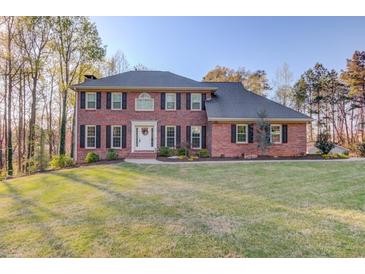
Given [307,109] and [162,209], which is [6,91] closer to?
[162,209]

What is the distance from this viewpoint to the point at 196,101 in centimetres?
1605

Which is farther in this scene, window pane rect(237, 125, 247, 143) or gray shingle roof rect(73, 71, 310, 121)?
gray shingle roof rect(73, 71, 310, 121)

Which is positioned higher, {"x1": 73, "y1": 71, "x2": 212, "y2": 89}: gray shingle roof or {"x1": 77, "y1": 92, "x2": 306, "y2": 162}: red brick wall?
{"x1": 73, "y1": 71, "x2": 212, "y2": 89}: gray shingle roof

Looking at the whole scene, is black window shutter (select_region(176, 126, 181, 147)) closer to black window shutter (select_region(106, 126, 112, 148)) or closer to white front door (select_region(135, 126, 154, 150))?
white front door (select_region(135, 126, 154, 150))

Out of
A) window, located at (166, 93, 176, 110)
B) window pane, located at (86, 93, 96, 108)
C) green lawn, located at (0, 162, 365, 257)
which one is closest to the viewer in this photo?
green lawn, located at (0, 162, 365, 257)

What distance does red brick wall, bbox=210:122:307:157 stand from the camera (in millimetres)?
14773

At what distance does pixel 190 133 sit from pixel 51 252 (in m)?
12.5

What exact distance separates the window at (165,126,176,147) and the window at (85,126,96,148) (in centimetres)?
463

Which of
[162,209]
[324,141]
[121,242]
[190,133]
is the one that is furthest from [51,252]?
[324,141]

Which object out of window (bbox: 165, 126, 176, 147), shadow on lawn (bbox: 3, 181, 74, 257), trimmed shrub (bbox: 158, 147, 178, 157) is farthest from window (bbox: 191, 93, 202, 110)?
shadow on lawn (bbox: 3, 181, 74, 257)

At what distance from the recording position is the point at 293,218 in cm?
475

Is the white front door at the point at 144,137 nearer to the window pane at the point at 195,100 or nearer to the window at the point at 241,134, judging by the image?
the window pane at the point at 195,100

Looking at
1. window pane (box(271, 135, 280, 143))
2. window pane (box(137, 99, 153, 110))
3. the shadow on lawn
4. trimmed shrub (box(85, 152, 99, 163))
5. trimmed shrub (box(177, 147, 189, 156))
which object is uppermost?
window pane (box(137, 99, 153, 110))

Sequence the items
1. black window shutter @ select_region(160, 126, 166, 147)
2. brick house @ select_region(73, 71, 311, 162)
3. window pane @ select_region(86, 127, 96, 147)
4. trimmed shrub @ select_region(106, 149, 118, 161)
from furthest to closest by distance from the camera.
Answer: black window shutter @ select_region(160, 126, 166, 147)
window pane @ select_region(86, 127, 96, 147)
brick house @ select_region(73, 71, 311, 162)
trimmed shrub @ select_region(106, 149, 118, 161)
